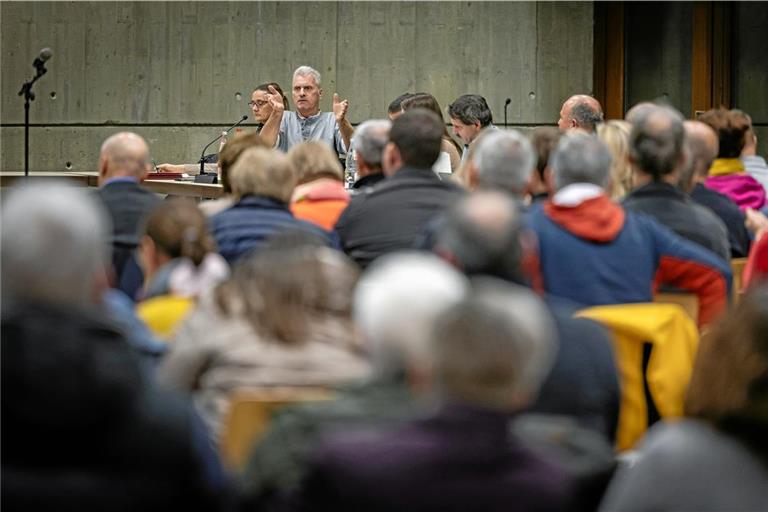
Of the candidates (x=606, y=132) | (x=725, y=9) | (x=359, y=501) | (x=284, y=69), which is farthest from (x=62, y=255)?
(x=725, y=9)

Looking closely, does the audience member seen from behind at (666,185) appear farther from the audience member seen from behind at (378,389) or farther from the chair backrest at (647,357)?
the audience member seen from behind at (378,389)

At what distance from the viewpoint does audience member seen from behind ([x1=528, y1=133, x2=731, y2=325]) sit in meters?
4.04

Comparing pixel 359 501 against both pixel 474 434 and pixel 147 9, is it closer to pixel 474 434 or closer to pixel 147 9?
pixel 474 434

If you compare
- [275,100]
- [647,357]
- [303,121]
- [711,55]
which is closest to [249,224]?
[647,357]

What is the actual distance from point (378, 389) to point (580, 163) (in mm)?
1986

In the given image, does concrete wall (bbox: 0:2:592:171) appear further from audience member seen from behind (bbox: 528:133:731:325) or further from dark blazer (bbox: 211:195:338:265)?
audience member seen from behind (bbox: 528:133:731:325)

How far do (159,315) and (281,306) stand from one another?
733 millimetres

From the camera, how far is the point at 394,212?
4727mm

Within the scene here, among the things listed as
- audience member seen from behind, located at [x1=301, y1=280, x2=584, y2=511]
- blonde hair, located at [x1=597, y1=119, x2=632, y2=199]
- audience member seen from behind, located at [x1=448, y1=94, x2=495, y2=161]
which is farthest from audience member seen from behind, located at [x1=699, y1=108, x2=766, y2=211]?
audience member seen from behind, located at [x1=301, y1=280, x2=584, y2=511]

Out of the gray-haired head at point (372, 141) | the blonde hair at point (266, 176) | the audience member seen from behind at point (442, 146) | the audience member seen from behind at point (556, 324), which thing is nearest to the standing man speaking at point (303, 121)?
the audience member seen from behind at point (442, 146)

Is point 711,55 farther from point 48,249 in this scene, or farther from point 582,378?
point 48,249

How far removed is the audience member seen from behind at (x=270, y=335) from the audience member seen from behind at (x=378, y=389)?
486 millimetres

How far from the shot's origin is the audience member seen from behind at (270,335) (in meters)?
2.91

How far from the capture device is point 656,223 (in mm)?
4270
